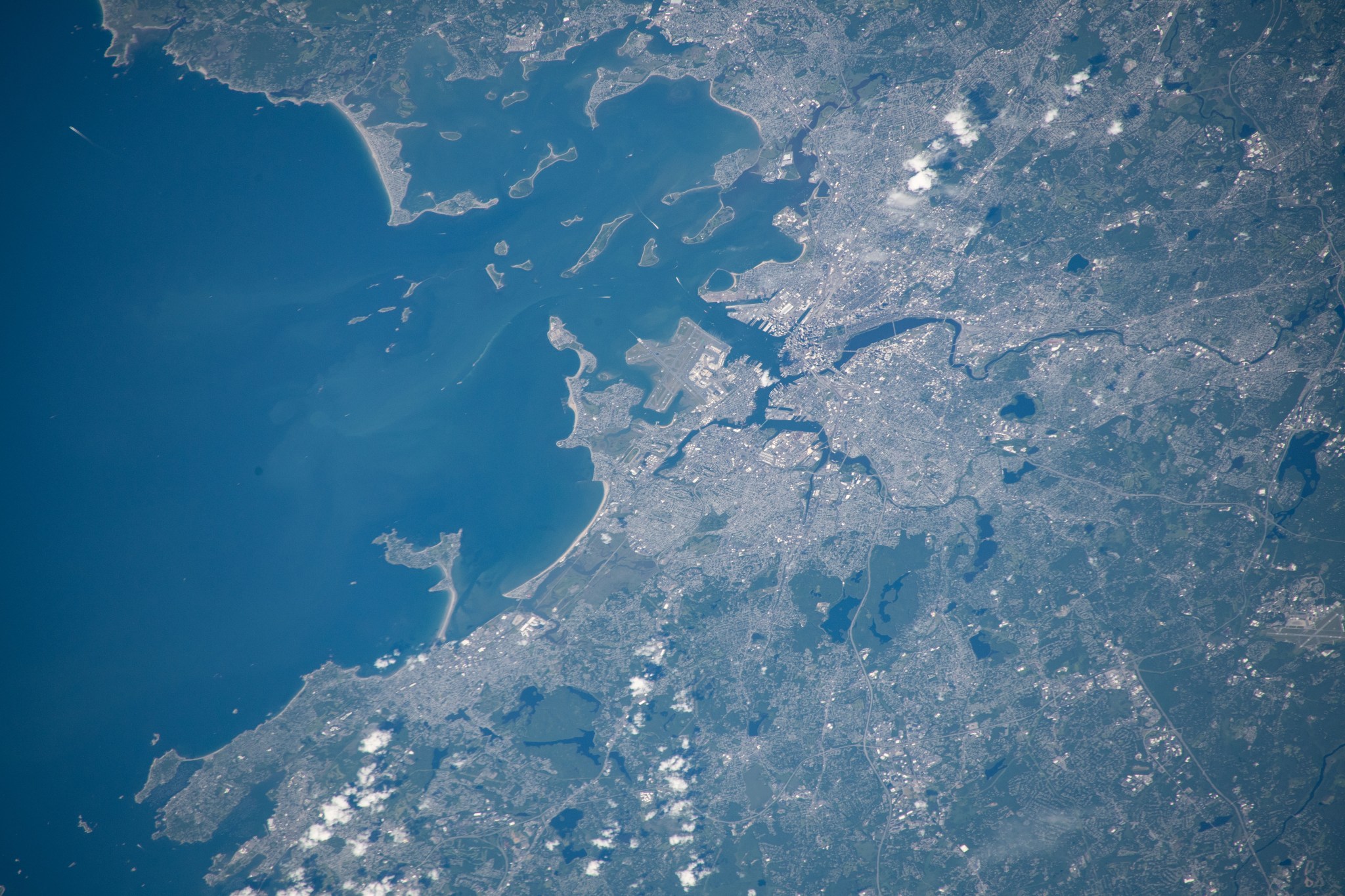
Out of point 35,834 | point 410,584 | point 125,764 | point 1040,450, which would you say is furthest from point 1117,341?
point 35,834

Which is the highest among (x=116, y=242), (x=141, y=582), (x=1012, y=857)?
(x=116, y=242)

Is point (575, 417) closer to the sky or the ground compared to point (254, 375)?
closer to the ground

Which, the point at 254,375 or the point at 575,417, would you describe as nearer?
the point at 254,375

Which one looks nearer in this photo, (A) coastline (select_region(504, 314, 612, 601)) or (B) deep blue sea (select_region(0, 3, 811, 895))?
(B) deep blue sea (select_region(0, 3, 811, 895))

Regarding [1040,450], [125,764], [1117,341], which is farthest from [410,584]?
[1117,341]

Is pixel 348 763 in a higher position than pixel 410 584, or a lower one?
lower

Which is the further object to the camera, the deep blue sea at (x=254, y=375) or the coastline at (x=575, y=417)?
the coastline at (x=575, y=417)

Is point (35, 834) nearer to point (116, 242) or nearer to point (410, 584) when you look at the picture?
point (410, 584)
